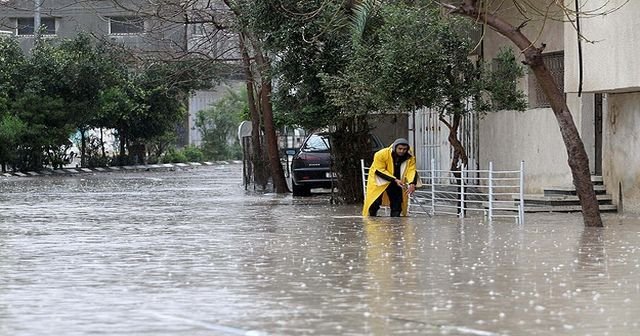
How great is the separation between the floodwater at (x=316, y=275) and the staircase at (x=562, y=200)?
1187mm

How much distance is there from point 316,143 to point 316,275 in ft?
72.1

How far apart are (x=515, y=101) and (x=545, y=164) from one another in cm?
228

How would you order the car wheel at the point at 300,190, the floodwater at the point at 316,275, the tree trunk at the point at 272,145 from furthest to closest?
the tree trunk at the point at 272,145, the car wheel at the point at 300,190, the floodwater at the point at 316,275

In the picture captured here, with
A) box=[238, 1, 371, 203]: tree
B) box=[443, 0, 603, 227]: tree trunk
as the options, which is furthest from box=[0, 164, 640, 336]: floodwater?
box=[238, 1, 371, 203]: tree

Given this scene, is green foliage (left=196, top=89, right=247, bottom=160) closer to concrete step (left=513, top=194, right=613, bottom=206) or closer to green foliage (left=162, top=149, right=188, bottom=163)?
green foliage (left=162, top=149, right=188, bottom=163)

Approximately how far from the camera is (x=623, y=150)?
26.2m

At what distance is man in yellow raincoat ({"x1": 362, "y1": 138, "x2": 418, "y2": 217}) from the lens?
952 inches

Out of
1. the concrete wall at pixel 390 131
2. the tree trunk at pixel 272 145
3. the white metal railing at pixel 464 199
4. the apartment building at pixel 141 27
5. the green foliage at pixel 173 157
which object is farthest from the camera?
the green foliage at pixel 173 157

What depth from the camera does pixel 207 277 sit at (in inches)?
542

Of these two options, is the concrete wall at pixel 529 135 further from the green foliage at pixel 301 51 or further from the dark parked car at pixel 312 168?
the dark parked car at pixel 312 168

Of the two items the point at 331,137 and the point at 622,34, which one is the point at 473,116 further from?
the point at 622,34

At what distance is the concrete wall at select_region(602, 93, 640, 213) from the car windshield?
9.93 meters

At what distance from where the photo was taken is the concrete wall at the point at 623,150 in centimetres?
2575

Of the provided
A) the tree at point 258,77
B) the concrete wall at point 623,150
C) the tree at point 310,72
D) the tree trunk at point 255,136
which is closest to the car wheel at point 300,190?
the tree at point 258,77
